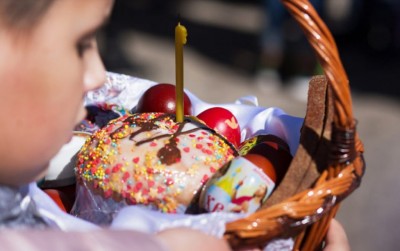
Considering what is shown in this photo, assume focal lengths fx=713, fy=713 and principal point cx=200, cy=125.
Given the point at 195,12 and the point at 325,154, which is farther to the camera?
the point at 195,12

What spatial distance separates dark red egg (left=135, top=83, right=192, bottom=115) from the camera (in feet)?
4.65

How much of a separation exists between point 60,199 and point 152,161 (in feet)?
0.75

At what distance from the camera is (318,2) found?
12.8ft

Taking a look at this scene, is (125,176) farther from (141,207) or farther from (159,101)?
(159,101)

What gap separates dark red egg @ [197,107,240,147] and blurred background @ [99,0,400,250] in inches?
52.6

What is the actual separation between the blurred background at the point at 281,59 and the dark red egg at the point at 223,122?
4.38 feet

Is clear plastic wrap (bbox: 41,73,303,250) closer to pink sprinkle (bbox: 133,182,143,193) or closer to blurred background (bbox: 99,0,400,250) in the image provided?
pink sprinkle (bbox: 133,182,143,193)

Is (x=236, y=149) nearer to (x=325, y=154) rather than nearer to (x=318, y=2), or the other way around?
(x=325, y=154)

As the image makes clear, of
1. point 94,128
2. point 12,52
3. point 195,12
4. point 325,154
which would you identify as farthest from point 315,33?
point 195,12

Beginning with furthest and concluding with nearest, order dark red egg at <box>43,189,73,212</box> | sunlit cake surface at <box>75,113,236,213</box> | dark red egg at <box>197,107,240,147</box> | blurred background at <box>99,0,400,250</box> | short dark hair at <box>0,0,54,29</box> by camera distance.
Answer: blurred background at <box>99,0,400,250</box>
dark red egg at <box>197,107,240,147</box>
dark red egg at <box>43,189,73,212</box>
sunlit cake surface at <box>75,113,236,213</box>
short dark hair at <box>0,0,54,29</box>

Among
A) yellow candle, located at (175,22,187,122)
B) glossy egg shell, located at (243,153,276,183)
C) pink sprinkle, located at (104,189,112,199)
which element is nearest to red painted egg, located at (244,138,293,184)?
glossy egg shell, located at (243,153,276,183)

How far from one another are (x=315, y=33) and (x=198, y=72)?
2943 mm

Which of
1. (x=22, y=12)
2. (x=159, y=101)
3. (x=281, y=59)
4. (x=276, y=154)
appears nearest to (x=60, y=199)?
(x=159, y=101)

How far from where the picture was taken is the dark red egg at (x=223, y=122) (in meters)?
1.40
